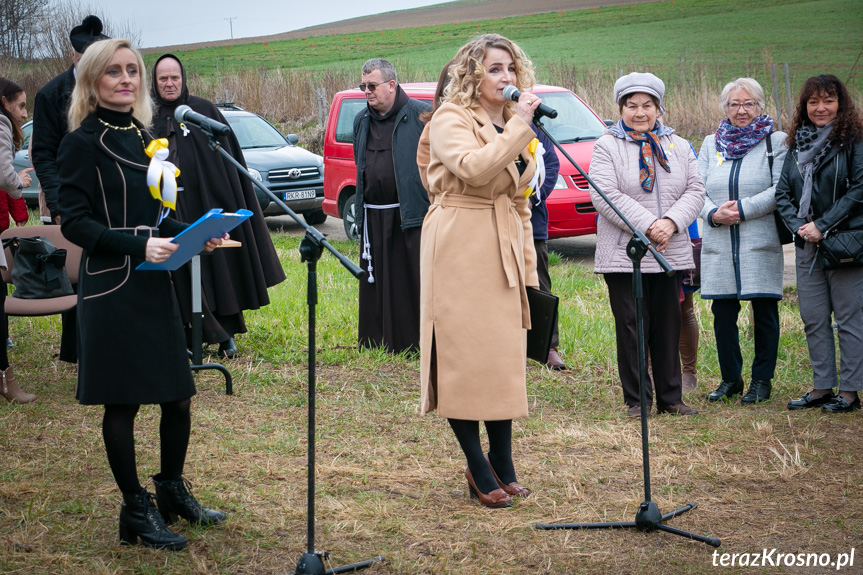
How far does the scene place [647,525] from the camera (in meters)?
3.94

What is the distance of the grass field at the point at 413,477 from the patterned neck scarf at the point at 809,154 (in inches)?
51.1

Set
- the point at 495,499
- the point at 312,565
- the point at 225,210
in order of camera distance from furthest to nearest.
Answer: the point at 225,210
the point at 495,499
the point at 312,565

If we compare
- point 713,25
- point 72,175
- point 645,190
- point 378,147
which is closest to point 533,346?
point 645,190

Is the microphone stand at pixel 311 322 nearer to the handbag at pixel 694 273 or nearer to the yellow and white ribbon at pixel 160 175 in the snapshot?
the yellow and white ribbon at pixel 160 175

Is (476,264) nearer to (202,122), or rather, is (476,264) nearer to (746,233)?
(202,122)

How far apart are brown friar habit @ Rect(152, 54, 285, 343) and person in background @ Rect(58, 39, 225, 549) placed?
298 cm

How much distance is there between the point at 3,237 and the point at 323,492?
3.47 m

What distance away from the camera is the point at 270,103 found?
2630 cm

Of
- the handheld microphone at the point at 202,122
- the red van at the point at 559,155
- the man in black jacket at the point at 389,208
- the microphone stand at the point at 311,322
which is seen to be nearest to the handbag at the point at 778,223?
the man in black jacket at the point at 389,208

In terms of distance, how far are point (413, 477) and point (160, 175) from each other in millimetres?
2041

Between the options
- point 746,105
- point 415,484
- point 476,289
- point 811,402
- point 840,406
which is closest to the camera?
point 476,289

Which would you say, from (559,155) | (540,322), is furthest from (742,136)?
(559,155)

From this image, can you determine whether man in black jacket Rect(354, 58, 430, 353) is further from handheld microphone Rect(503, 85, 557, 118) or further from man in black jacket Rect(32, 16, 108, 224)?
handheld microphone Rect(503, 85, 557, 118)

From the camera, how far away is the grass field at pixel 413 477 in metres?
3.78
